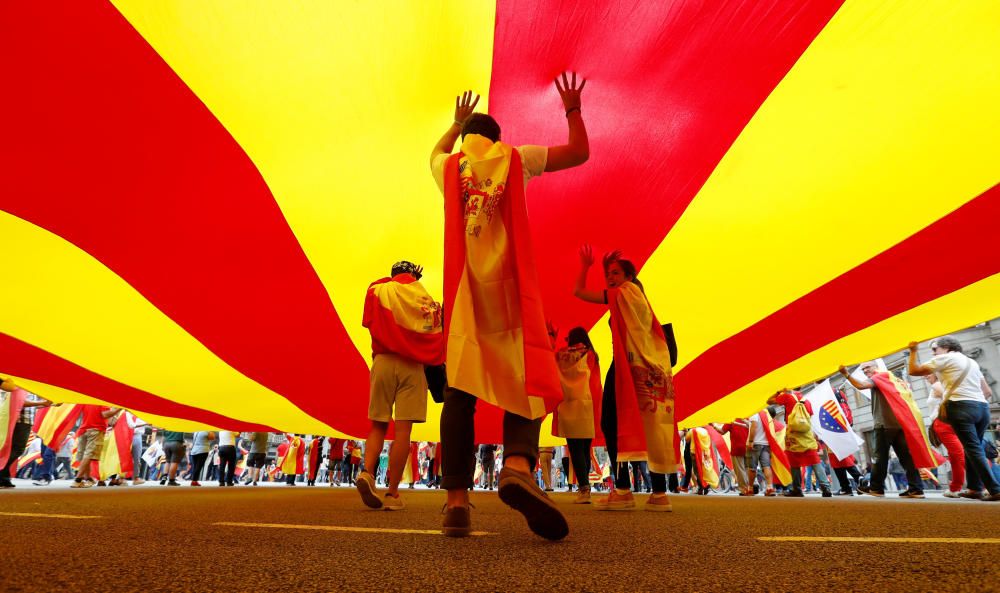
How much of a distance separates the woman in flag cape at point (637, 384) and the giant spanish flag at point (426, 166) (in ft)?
2.10

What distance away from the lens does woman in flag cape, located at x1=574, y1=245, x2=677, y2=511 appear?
97.9 inches

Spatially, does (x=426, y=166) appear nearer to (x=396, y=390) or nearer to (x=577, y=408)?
(x=396, y=390)

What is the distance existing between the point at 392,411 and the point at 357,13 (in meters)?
1.98

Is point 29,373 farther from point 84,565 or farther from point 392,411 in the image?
point 84,565

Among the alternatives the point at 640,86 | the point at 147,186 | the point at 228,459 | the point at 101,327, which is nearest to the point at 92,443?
the point at 228,459

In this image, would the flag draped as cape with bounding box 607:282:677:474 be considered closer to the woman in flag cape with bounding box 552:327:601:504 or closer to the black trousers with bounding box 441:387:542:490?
the woman in flag cape with bounding box 552:327:601:504

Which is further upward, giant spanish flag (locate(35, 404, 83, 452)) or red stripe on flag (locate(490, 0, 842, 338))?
red stripe on flag (locate(490, 0, 842, 338))

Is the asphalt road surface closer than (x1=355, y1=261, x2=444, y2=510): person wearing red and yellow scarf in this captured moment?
Yes

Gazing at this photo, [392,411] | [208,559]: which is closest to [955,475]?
[392,411]

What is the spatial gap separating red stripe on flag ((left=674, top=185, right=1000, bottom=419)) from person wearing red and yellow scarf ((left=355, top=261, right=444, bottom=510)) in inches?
103

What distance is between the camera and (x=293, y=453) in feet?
35.3

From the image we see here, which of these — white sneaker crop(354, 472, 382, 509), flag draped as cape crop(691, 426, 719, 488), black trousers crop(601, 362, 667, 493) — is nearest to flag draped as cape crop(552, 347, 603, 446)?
black trousers crop(601, 362, 667, 493)

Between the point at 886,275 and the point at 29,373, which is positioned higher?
the point at 886,275

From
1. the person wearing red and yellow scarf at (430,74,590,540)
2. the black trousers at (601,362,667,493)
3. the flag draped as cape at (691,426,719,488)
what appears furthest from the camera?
the flag draped as cape at (691,426,719,488)
